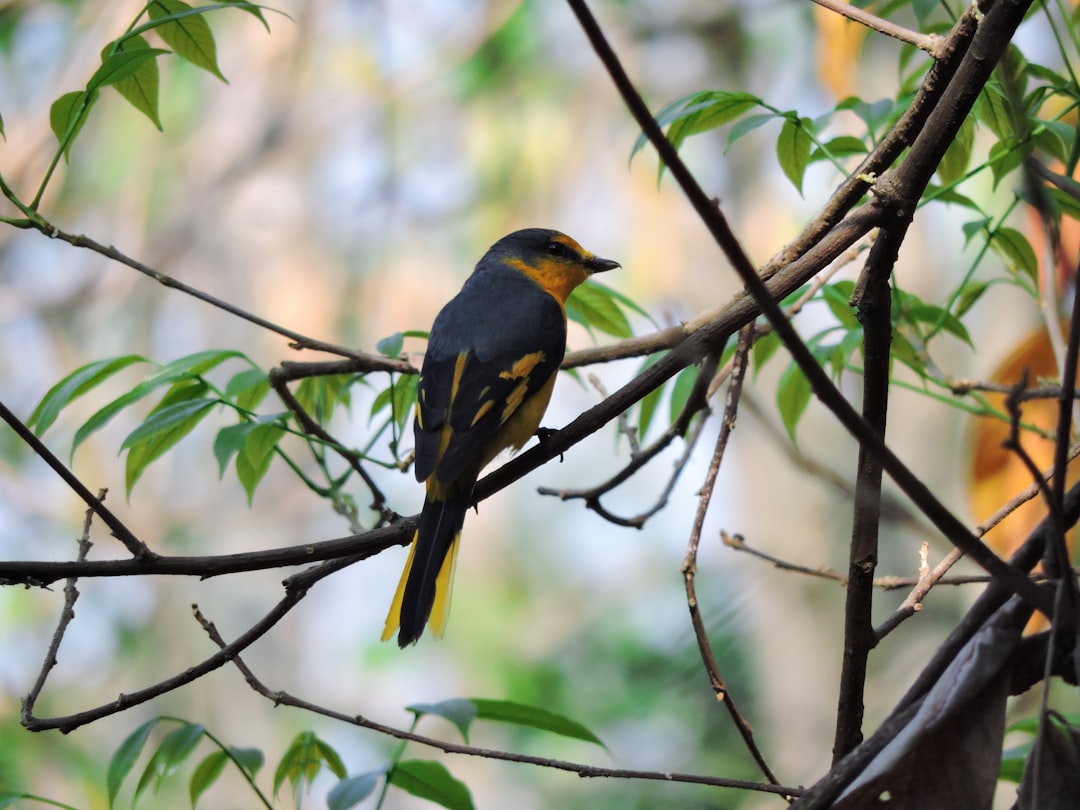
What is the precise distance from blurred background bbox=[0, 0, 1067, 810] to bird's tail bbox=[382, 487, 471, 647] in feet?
14.8

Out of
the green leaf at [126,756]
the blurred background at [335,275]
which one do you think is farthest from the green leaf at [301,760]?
the blurred background at [335,275]

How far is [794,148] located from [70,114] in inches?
48.6

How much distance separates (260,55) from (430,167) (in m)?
1.63

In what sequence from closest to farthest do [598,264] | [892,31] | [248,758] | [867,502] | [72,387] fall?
[867,502] < [892,31] < [248,758] < [72,387] < [598,264]

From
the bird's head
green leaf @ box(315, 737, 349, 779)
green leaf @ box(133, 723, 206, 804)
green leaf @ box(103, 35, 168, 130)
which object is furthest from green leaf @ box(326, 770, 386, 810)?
the bird's head

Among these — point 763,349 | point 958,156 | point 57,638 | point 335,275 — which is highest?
point 335,275

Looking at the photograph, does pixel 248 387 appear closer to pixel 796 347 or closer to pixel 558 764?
pixel 558 764

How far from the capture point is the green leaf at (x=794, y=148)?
185 centimetres

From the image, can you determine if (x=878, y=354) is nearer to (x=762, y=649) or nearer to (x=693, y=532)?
(x=693, y=532)

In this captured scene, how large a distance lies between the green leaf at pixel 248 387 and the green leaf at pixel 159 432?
9 cm

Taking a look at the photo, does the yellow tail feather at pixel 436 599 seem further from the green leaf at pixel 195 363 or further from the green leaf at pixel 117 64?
the green leaf at pixel 117 64

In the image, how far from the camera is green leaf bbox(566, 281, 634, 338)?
7.81 ft

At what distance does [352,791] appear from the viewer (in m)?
1.60

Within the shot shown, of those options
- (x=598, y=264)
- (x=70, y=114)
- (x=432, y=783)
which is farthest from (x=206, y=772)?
(x=598, y=264)
